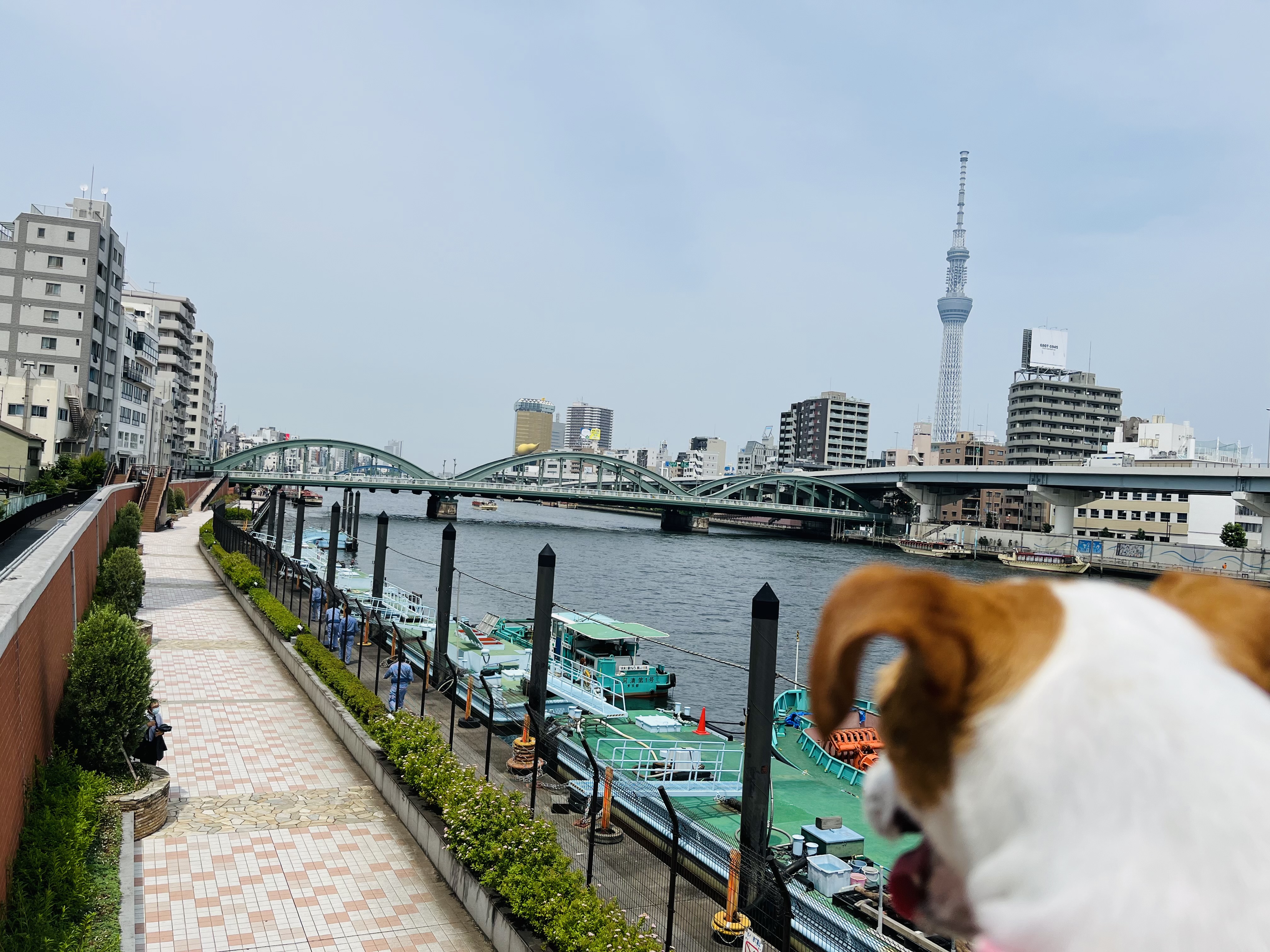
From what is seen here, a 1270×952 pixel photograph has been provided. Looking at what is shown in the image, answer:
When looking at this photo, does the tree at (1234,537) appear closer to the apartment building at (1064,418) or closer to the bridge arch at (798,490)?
the bridge arch at (798,490)

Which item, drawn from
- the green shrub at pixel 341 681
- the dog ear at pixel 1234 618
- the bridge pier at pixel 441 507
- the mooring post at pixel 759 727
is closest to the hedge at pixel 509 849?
the green shrub at pixel 341 681

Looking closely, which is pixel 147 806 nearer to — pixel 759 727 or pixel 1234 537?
pixel 759 727

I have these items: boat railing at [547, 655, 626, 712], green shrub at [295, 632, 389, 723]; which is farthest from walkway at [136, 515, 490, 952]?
boat railing at [547, 655, 626, 712]

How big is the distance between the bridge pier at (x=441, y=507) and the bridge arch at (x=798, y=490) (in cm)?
2881

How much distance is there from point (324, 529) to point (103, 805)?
70730mm

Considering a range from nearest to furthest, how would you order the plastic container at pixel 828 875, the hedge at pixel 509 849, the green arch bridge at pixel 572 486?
1. the hedge at pixel 509 849
2. the plastic container at pixel 828 875
3. the green arch bridge at pixel 572 486

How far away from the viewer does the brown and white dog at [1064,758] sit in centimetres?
61

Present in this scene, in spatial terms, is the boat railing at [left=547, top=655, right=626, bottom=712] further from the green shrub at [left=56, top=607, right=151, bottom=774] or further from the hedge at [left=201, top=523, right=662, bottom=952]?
the green shrub at [left=56, top=607, right=151, bottom=774]

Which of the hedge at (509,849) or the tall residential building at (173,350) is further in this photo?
the tall residential building at (173,350)

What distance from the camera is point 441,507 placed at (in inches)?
4193

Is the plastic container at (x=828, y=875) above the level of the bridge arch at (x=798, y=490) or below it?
below

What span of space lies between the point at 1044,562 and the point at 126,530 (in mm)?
64418

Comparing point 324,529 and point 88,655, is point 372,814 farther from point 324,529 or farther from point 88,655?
point 324,529

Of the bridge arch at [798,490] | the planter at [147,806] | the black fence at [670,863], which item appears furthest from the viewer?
the bridge arch at [798,490]
